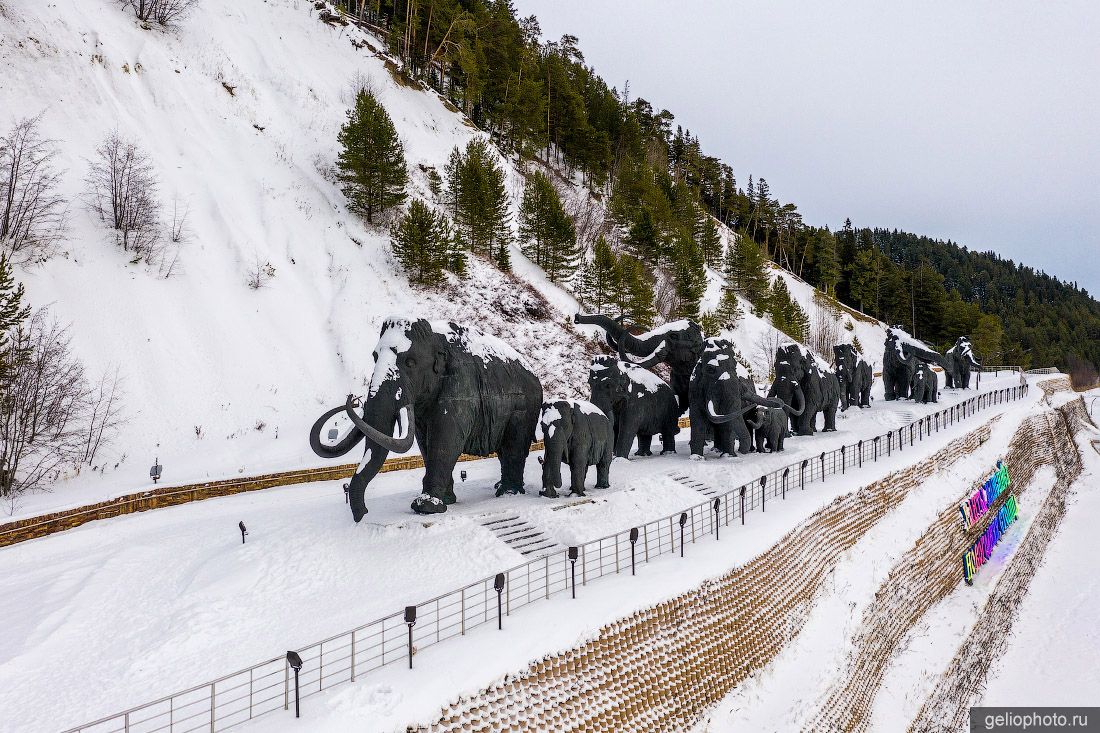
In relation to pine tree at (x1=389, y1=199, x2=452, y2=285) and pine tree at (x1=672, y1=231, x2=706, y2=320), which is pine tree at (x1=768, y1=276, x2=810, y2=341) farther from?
pine tree at (x1=389, y1=199, x2=452, y2=285)

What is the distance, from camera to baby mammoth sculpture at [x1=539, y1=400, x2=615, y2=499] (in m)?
12.3

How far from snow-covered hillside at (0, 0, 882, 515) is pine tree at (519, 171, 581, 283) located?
62.0 inches

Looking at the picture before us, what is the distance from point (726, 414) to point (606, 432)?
504 cm

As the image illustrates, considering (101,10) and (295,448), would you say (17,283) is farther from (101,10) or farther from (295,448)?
(101,10)

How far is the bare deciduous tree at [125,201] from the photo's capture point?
966 inches

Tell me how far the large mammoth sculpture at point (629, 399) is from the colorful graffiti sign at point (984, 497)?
8.71 meters

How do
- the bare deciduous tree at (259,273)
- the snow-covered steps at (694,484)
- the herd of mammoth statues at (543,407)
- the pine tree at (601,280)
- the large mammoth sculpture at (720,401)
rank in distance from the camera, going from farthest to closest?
the pine tree at (601,280), the bare deciduous tree at (259,273), the large mammoth sculpture at (720,401), the snow-covered steps at (694,484), the herd of mammoth statues at (543,407)

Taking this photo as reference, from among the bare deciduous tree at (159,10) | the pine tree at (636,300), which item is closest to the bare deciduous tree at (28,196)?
the bare deciduous tree at (159,10)

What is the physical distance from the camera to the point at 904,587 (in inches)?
524

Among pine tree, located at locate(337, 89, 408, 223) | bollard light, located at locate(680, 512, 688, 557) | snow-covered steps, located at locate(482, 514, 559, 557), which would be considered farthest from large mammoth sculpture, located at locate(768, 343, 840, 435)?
pine tree, located at locate(337, 89, 408, 223)

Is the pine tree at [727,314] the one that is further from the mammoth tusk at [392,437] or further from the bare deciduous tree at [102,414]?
the mammoth tusk at [392,437]

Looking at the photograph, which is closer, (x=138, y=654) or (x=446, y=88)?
(x=138, y=654)

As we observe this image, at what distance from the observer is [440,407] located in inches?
→ 445

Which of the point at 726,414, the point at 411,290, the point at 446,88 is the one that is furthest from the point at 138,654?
the point at 446,88
